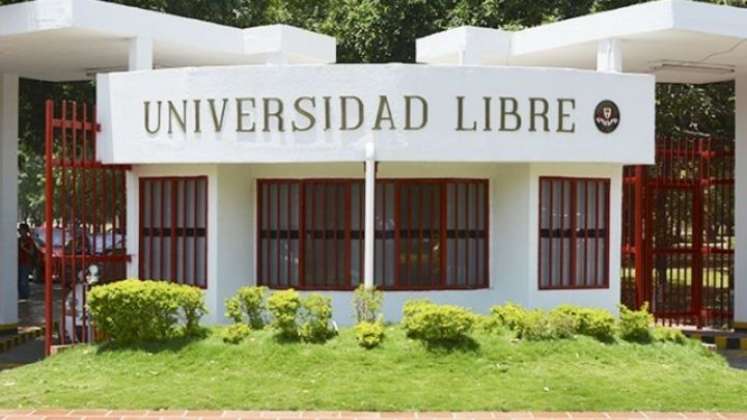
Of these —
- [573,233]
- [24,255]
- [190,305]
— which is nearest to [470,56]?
[573,233]

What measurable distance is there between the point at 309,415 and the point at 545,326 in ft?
11.4

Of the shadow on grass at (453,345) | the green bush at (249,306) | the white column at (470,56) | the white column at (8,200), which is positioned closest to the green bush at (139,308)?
the green bush at (249,306)

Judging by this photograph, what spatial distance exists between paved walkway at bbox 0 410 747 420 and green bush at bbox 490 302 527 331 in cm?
243

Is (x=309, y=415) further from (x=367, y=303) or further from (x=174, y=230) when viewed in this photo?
(x=174, y=230)

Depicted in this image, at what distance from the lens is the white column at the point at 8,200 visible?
→ 625 inches

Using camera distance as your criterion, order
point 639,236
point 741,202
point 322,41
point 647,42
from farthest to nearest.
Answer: point 322,41
point 741,202
point 639,236
point 647,42

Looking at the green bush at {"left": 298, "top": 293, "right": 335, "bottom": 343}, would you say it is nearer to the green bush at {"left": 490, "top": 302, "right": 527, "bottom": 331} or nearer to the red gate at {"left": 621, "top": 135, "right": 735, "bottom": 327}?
the green bush at {"left": 490, "top": 302, "right": 527, "bottom": 331}

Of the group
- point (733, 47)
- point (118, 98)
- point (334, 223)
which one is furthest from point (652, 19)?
point (118, 98)

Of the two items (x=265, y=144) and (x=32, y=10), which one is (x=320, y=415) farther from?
(x=32, y=10)

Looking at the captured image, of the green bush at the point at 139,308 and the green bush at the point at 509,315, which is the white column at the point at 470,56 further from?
the green bush at the point at 139,308

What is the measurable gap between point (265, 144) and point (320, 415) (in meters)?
4.25

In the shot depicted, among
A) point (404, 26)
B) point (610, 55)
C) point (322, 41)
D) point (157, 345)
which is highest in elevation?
point (404, 26)

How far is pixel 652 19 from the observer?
1243cm

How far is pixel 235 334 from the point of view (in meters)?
11.2
